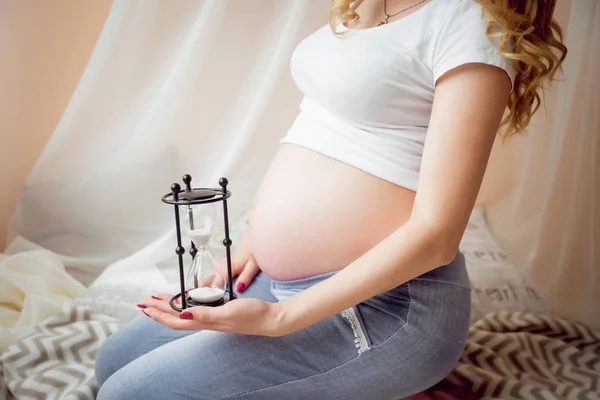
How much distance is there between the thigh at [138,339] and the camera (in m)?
1.04

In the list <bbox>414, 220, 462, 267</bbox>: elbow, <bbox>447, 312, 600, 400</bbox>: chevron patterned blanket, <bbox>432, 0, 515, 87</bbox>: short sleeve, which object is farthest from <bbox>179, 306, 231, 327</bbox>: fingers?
<bbox>447, 312, 600, 400</bbox>: chevron patterned blanket

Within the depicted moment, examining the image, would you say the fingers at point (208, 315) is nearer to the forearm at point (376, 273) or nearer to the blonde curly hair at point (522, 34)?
the forearm at point (376, 273)

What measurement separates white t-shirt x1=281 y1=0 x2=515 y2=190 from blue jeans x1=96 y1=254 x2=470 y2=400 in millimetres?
186

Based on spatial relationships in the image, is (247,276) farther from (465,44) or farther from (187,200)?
(465,44)

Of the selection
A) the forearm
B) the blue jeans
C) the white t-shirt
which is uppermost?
the white t-shirt

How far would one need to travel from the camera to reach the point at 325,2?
4.85 feet

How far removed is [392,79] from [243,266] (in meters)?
0.49

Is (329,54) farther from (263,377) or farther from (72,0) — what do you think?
(72,0)

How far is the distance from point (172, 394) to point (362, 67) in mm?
559

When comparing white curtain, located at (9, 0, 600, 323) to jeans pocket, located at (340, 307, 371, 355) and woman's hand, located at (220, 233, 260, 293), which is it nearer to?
woman's hand, located at (220, 233, 260, 293)

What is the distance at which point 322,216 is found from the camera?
0.89m

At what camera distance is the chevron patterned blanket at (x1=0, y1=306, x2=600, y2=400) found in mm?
1128

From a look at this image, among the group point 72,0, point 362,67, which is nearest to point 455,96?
point 362,67

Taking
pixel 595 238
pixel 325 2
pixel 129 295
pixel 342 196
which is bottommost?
pixel 129 295
